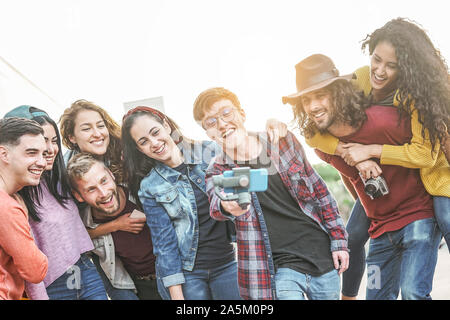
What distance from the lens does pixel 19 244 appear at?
7.45 ft

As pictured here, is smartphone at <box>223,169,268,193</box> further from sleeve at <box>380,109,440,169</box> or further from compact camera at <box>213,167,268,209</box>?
sleeve at <box>380,109,440,169</box>

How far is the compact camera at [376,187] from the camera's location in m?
2.30

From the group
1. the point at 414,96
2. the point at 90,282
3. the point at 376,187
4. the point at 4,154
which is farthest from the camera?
the point at 90,282

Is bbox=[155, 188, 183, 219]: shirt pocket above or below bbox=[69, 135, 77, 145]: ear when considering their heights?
below

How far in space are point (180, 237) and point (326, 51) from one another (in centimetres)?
142

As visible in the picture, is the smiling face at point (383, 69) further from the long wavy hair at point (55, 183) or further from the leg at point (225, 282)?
the long wavy hair at point (55, 183)

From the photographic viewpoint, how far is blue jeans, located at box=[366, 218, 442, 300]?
2.22m

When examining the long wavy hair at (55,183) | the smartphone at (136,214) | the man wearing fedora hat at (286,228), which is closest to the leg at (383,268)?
the man wearing fedora hat at (286,228)

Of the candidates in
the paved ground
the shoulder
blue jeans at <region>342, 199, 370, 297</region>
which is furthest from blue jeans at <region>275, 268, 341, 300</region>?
the shoulder

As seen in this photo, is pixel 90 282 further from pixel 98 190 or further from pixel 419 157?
pixel 419 157

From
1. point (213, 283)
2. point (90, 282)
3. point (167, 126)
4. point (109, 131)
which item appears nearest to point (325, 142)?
point (167, 126)

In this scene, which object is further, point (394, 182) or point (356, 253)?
point (356, 253)

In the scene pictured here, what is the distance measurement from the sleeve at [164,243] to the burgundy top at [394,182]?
3.82 feet

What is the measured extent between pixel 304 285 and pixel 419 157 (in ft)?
3.09
